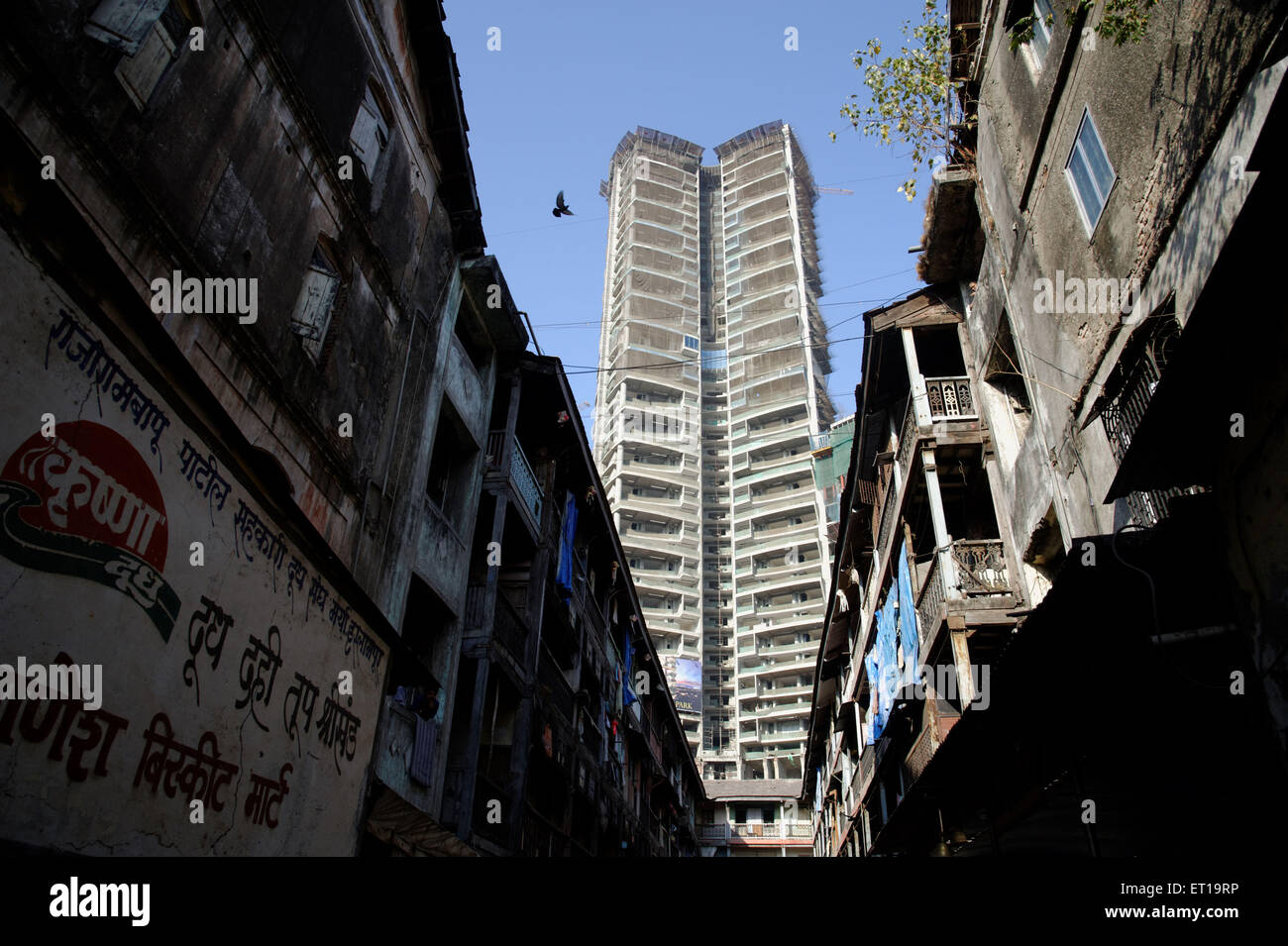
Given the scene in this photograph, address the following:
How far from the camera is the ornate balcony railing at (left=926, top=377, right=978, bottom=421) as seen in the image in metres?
16.9

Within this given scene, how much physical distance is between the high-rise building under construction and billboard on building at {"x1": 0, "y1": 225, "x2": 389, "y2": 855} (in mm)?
58754

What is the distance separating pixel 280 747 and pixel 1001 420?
14.3m

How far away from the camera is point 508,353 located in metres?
17.9

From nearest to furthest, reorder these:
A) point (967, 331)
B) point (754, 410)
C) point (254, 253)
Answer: point (254, 253) → point (967, 331) → point (754, 410)

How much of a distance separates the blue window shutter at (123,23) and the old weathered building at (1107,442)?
8.93 m

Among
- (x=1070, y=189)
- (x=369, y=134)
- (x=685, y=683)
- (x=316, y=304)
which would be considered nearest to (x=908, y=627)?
(x=1070, y=189)

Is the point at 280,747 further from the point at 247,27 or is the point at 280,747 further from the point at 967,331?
the point at 967,331

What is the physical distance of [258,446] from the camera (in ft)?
29.4

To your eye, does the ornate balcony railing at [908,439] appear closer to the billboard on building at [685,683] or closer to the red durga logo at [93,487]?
the red durga logo at [93,487]

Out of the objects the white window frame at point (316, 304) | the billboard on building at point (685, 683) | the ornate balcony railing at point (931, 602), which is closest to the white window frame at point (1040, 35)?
the ornate balcony railing at point (931, 602)

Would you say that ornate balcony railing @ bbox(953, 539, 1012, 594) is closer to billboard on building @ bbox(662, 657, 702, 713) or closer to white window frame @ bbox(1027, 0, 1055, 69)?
white window frame @ bbox(1027, 0, 1055, 69)

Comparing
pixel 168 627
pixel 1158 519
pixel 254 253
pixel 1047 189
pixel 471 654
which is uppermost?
pixel 1047 189

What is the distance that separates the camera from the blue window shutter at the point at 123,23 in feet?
22.3

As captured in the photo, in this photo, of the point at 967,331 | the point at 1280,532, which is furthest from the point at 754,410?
the point at 1280,532
